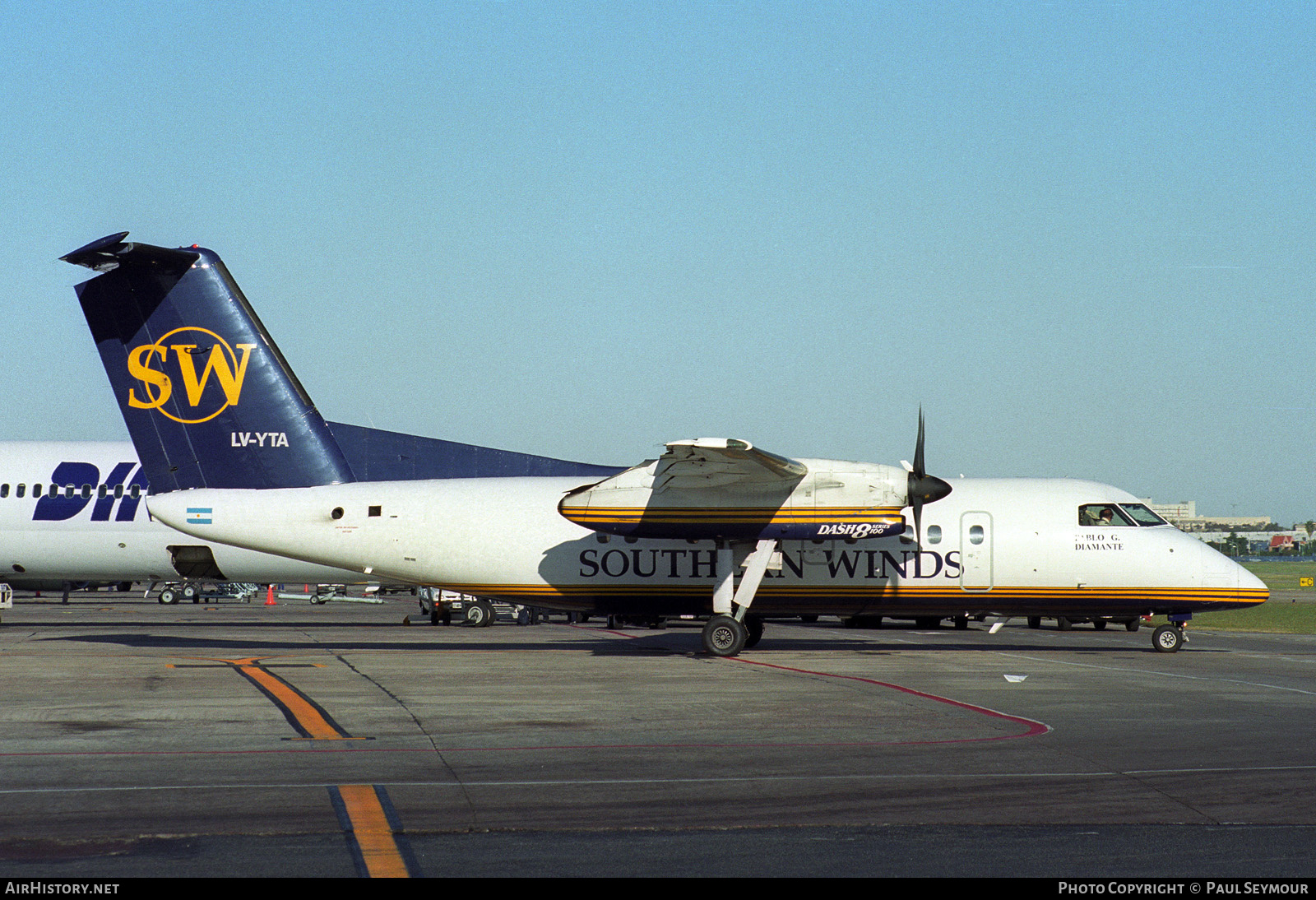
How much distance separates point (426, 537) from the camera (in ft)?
75.8

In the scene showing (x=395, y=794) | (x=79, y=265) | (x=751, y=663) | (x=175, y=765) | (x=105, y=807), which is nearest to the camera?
(x=105, y=807)

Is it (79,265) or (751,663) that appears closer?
(751,663)

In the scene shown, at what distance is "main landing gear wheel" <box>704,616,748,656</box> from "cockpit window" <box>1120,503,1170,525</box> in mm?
8625

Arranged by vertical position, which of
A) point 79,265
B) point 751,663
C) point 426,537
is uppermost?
point 79,265

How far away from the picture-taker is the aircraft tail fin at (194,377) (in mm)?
23031

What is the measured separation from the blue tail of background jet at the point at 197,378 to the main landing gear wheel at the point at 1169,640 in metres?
17.9

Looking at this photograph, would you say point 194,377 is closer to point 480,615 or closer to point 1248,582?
point 480,615

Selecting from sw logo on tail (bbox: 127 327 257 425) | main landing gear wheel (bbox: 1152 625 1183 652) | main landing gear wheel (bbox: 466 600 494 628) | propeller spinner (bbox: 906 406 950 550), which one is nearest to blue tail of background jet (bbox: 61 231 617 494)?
sw logo on tail (bbox: 127 327 257 425)

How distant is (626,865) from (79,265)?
65.6 feet

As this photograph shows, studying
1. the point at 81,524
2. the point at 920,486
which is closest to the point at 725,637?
the point at 920,486

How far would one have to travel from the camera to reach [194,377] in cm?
2320

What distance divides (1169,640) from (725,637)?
10.0 meters

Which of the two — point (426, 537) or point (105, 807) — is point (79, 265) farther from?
point (105, 807)
